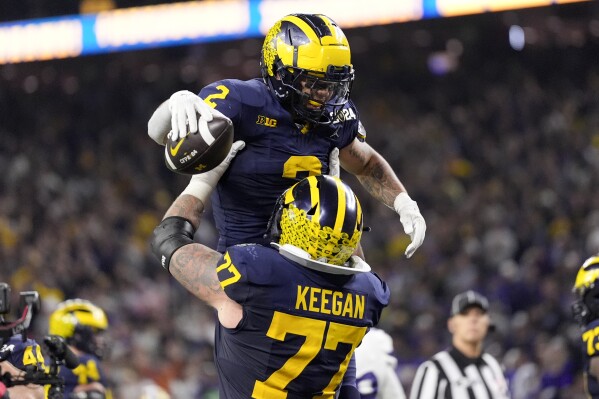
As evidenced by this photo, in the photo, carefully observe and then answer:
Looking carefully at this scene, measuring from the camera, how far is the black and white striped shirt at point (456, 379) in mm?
6660

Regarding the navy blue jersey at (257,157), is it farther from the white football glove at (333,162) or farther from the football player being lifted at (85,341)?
the football player being lifted at (85,341)

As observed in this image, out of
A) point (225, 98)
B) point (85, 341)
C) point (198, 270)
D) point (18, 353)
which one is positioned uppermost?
point (225, 98)

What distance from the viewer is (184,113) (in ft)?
11.9

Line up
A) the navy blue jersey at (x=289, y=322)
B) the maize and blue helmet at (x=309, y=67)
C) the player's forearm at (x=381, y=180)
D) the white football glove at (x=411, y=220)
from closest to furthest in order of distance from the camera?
the navy blue jersey at (x=289, y=322) → the maize and blue helmet at (x=309, y=67) → the white football glove at (x=411, y=220) → the player's forearm at (x=381, y=180)

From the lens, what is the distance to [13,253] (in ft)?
48.0

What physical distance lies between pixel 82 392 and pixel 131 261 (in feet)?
26.3

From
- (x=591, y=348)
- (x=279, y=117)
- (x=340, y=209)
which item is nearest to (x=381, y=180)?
(x=279, y=117)

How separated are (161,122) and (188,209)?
1.27 ft

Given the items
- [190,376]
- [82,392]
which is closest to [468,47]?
[190,376]

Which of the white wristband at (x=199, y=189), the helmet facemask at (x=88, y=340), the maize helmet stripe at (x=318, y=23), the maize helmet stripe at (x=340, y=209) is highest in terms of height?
the maize helmet stripe at (x=318, y=23)

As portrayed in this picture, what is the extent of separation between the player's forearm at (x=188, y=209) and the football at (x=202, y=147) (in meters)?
0.22

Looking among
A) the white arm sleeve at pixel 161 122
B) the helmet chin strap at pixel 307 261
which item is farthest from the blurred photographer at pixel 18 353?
the helmet chin strap at pixel 307 261

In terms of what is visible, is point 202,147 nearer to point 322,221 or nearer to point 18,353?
point 322,221

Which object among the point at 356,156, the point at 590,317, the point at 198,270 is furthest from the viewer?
the point at 590,317
